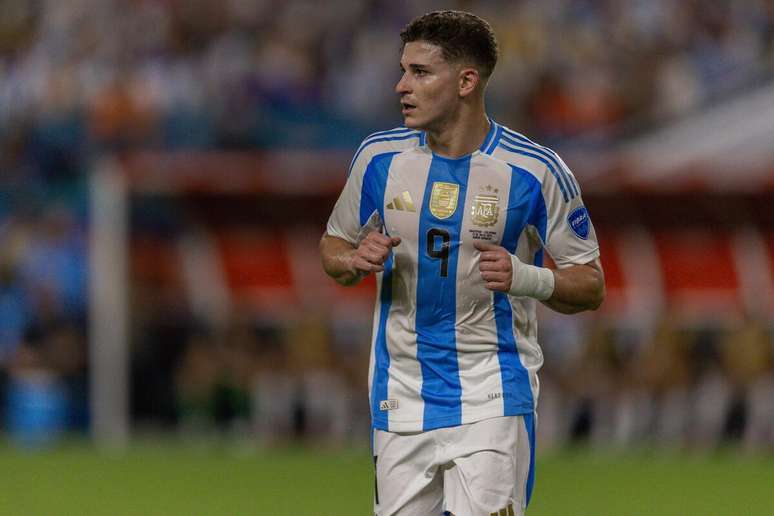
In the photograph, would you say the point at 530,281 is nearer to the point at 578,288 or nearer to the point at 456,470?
the point at 578,288

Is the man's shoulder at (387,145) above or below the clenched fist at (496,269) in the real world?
above

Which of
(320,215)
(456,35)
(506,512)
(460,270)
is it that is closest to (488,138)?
(456,35)

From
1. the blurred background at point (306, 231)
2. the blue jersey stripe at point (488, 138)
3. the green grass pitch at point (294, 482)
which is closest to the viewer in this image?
the blue jersey stripe at point (488, 138)

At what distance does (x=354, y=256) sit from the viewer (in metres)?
6.26

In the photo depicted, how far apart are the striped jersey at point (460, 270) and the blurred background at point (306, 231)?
32.4 ft

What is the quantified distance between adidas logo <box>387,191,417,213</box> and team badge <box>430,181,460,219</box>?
83 millimetres

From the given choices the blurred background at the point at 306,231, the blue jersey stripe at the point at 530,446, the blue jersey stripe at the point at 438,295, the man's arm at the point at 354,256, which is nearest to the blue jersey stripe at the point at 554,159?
the blue jersey stripe at the point at 438,295

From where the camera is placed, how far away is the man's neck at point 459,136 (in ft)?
21.4

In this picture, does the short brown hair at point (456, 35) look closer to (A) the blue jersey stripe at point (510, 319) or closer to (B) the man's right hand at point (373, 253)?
(A) the blue jersey stripe at point (510, 319)

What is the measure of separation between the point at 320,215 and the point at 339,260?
12.0 meters

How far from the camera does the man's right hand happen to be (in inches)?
242

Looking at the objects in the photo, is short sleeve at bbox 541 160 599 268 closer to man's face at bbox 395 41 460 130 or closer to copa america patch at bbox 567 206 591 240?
copa america patch at bbox 567 206 591 240

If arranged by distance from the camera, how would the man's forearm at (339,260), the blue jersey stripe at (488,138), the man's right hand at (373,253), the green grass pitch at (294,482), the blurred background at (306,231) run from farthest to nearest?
the blurred background at (306,231), the green grass pitch at (294,482), the blue jersey stripe at (488,138), the man's forearm at (339,260), the man's right hand at (373,253)

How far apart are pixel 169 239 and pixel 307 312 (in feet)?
7.45
